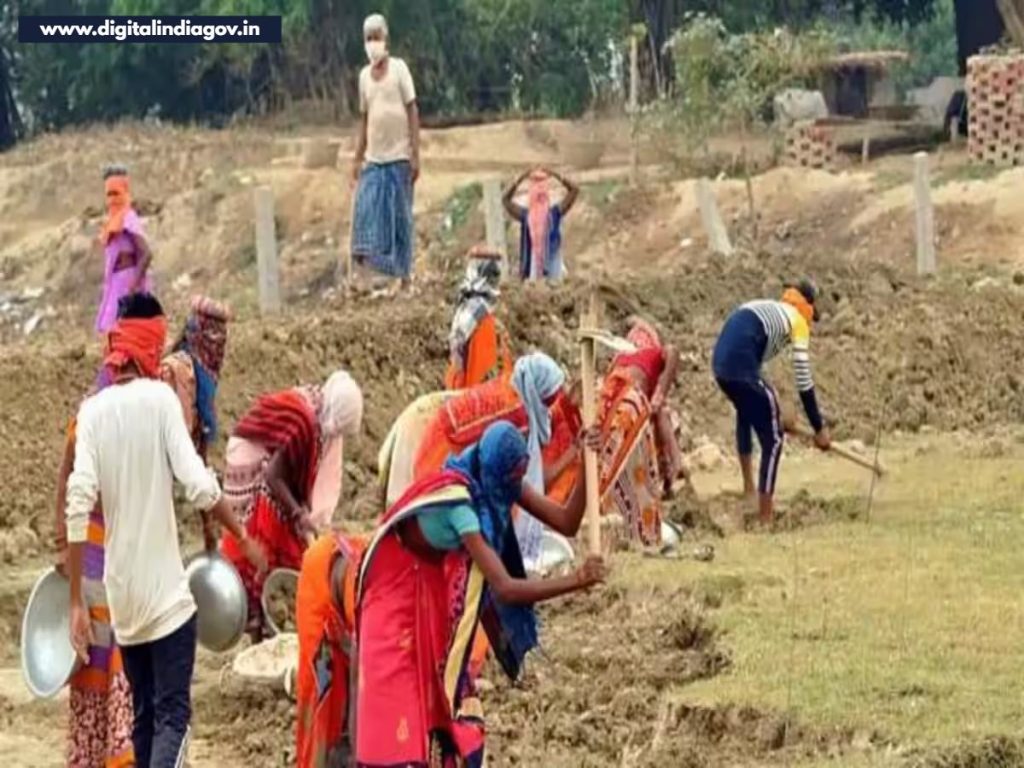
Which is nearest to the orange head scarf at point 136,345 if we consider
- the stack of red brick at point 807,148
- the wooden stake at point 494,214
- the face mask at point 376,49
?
the face mask at point 376,49

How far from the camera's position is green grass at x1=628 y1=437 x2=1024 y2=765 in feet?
29.7

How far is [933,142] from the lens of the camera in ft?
107

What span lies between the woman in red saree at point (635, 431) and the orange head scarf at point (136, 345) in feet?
15.8

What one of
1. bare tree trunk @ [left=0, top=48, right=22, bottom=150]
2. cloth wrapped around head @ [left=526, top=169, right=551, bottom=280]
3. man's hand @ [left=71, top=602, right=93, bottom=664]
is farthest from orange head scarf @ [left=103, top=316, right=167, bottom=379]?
bare tree trunk @ [left=0, top=48, right=22, bottom=150]

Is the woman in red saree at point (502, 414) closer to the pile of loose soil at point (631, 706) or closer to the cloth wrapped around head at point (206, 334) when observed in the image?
the pile of loose soil at point (631, 706)

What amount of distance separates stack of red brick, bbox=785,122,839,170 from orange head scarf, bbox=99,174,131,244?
54.1ft

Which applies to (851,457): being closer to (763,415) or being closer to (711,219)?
(763,415)

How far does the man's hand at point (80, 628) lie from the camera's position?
25.5 ft

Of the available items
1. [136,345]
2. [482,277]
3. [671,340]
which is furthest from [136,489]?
[671,340]

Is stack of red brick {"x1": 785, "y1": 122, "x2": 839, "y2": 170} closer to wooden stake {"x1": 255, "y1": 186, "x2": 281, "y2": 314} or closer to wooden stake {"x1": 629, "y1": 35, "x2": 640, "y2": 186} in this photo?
wooden stake {"x1": 629, "y1": 35, "x2": 640, "y2": 186}

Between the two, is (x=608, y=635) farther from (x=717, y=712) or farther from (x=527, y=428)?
(x=717, y=712)

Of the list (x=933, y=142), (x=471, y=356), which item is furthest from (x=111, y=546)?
(x=933, y=142)

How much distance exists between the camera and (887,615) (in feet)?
35.2

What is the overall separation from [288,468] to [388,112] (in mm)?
7927
